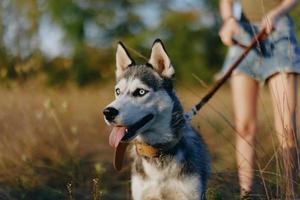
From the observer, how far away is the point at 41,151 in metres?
5.99

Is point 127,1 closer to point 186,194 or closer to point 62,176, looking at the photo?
point 62,176

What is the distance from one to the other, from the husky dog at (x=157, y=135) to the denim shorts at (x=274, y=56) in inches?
29.3

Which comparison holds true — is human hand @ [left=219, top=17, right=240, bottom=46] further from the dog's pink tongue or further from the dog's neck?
the dog's pink tongue

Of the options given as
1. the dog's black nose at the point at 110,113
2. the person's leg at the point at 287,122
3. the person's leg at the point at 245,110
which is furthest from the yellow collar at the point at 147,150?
the person's leg at the point at 245,110

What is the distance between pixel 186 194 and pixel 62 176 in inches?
79.4

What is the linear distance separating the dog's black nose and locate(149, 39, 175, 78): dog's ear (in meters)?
0.57

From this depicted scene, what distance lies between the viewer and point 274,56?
4.10 m

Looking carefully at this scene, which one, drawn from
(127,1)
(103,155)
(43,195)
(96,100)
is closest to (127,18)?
(127,1)

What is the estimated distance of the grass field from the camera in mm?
4090

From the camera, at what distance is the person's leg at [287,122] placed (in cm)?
343

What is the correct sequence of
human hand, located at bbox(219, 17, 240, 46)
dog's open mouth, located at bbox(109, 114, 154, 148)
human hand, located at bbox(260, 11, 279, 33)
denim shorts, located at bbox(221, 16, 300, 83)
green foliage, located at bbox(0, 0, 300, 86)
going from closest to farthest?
dog's open mouth, located at bbox(109, 114, 154, 148), human hand, located at bbox(260, 11, 279, 33), denim shorts, located at bbox(221, 16, 300, 83), human hand, located at bbox(219, 17, 240, 46), green foliage, located at bbox(0, 0, 300, 86)

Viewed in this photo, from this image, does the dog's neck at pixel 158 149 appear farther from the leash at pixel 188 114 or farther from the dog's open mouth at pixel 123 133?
the dog's open mouth at pixel 123 133

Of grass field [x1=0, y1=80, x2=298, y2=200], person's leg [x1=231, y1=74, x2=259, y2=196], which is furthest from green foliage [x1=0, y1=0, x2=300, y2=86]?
person's leg [x1=231, y1=74, x2=259, y2=196]

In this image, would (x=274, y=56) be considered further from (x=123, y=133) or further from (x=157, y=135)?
(x=123, y=133)
